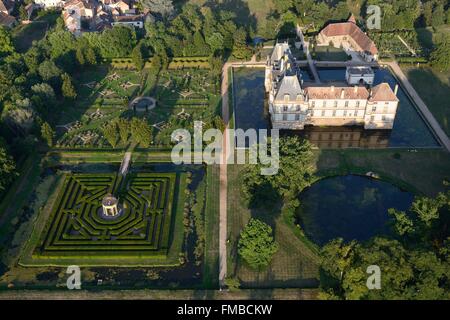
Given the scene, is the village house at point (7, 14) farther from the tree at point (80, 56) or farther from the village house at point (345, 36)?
the village house at point (345, 36)

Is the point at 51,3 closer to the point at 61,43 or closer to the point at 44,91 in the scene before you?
the point at 61,43

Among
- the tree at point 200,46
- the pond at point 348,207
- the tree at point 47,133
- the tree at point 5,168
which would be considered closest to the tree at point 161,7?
the tree at point 200,46

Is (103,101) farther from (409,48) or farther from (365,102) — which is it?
(409,48)

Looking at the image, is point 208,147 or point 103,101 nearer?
point 208,147
